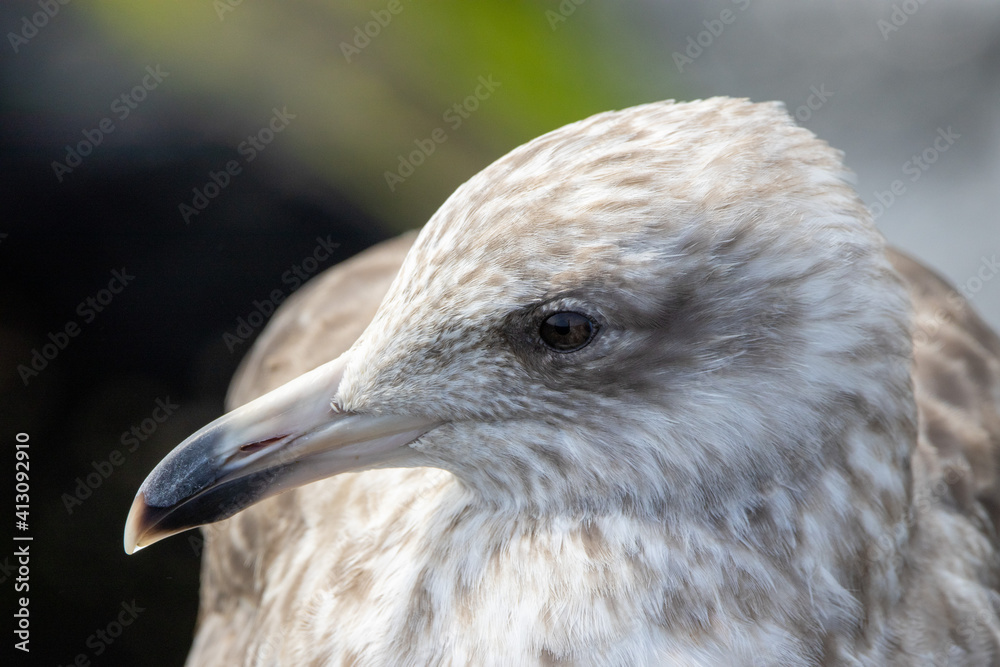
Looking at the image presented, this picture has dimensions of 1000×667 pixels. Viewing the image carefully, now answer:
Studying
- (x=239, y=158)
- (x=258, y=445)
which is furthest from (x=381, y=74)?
(x=258, y=445)

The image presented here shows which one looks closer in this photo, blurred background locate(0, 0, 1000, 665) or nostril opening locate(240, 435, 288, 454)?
nostril opening locate(240, 435, 288, 454)

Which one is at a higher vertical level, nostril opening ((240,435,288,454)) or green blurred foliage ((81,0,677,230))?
nostril opening ((240,435,288,454))

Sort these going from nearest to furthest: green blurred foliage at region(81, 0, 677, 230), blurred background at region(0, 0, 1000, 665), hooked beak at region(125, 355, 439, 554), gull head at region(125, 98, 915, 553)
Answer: gull head at region(125, 98, 915, 553)
hooked beak at region(125, 355, 439, 554)
blurred background at region(0, 0, 1000, 665)
green blurred foliage at region(81, 0, 677, 230)

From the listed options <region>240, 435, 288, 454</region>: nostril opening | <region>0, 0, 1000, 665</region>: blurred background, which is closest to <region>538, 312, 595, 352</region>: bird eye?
<region>240, 435, 288, 454</region>: nostril opening

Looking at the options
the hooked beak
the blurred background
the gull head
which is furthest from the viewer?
the blurred background

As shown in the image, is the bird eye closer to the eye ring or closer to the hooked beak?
the eye ring

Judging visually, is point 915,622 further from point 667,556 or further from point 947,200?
point 947,200

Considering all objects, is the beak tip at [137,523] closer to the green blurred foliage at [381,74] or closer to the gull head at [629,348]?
the gull head at [629,348]

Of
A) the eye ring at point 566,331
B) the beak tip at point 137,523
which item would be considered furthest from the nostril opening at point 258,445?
the eye ring at point 566,331
